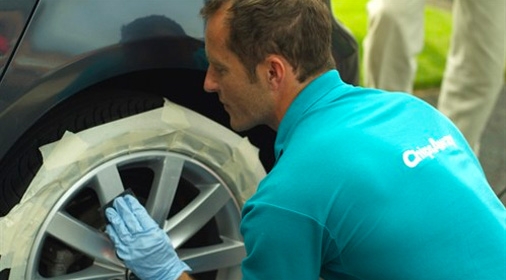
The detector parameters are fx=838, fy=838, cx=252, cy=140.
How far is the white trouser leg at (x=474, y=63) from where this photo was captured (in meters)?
3.71

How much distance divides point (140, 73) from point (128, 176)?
301mm

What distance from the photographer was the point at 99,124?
2.22 metres

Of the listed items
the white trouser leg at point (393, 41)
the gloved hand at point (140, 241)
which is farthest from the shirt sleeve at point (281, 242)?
the white trouser leg at point (393, 41)

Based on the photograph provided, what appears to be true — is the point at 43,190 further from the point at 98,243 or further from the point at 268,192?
the point at 268,192

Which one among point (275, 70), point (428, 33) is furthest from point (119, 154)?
point (428, 33)

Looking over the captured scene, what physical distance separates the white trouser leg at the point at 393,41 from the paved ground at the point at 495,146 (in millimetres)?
563

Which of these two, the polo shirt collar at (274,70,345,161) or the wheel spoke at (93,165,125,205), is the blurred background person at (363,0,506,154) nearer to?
the polo shirt collar at (274,70,345,161)

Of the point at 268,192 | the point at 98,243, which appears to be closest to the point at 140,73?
the point at 98,243

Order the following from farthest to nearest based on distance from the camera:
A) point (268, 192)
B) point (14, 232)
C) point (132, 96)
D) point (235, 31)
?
point (132, 96)
point (14, 232)
point (235, 31)
point (268, 192)

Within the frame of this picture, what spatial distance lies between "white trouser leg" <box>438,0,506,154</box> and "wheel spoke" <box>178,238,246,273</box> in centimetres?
176

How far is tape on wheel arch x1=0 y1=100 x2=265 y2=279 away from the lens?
212 cm

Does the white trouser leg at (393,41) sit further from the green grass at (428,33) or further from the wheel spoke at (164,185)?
the wheel spoke at (164,185)

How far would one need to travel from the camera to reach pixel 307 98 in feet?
6.53

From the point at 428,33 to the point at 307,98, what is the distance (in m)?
3.65
